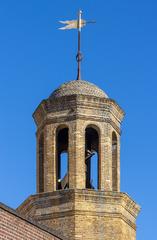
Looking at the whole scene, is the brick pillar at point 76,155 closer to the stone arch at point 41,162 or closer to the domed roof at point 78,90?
the domed roof at point 78,90

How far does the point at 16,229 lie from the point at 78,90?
1445 cm

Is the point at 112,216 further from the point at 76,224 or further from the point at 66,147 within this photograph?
the point at 66,147

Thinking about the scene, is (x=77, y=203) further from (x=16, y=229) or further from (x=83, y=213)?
(x=16, y=229)

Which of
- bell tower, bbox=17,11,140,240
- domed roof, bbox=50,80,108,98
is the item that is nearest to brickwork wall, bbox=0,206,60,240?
bell tower, bbox=17,11,140,240

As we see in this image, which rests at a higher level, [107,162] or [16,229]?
[107,162]

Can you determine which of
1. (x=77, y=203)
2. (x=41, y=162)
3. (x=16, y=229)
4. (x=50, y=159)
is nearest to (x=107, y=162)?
(x=50, y=159)

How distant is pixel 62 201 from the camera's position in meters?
32.2

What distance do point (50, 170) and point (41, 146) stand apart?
1.43m

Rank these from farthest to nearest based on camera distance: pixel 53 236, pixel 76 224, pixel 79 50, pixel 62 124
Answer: pixel 79 50 → pixel 62 124 → pixel 76 224 → pixel 53 236

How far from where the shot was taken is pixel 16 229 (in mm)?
20188

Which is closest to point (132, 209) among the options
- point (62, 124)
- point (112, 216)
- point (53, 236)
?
point (112, 216)

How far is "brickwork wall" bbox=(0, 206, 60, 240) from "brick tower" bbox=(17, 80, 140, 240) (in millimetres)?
10511

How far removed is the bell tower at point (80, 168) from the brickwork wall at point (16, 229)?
10448mm

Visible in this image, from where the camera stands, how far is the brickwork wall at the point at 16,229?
19766mm
